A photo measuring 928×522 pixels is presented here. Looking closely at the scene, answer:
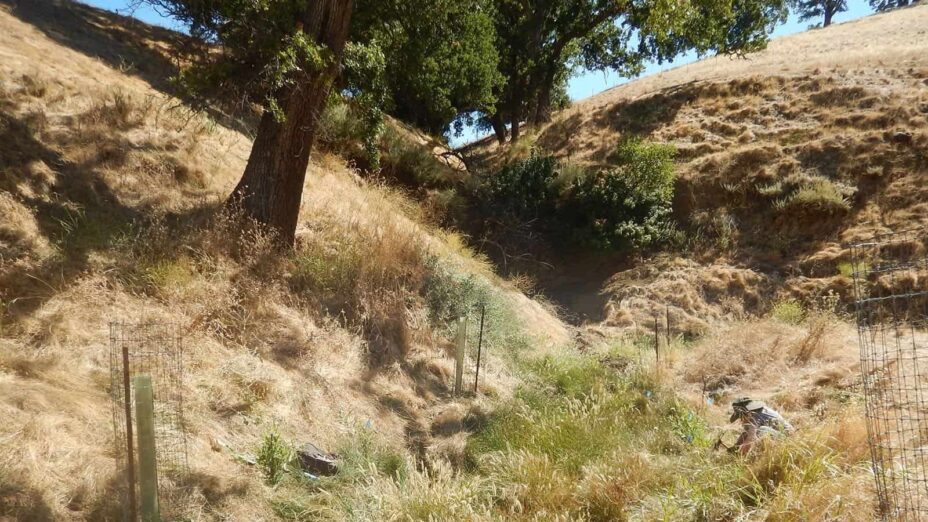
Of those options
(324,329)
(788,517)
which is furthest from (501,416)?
(788,517)

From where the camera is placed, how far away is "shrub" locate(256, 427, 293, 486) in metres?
4.79

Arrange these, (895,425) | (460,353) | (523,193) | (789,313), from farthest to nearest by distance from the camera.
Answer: (523,193) → (789,313) → (460,353) → (895,425)

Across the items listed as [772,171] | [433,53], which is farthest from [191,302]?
[772,171]

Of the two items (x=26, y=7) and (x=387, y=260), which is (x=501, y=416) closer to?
(x=387, y=260)

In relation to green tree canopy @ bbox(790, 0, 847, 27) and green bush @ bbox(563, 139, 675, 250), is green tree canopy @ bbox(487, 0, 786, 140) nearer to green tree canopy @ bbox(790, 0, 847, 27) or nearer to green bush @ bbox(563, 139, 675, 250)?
green bush @ bbox(563, 139, 675, 250)

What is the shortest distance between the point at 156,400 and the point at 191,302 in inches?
64.9

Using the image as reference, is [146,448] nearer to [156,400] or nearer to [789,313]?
[156,400]

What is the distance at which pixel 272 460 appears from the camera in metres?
4.82

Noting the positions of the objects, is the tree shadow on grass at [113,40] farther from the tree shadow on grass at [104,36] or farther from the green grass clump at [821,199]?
the green grass clump at [821,199]

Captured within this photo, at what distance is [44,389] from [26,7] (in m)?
10.2

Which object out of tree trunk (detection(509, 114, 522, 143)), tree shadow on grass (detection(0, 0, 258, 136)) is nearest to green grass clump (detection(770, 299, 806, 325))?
tree shadow on grass (detection(0, 0, 258, 136))

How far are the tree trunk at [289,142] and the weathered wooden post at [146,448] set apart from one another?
4.14m

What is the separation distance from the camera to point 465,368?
7.91 m

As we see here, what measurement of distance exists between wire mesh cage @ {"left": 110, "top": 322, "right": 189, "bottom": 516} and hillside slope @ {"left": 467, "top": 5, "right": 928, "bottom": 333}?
852 centimetres
